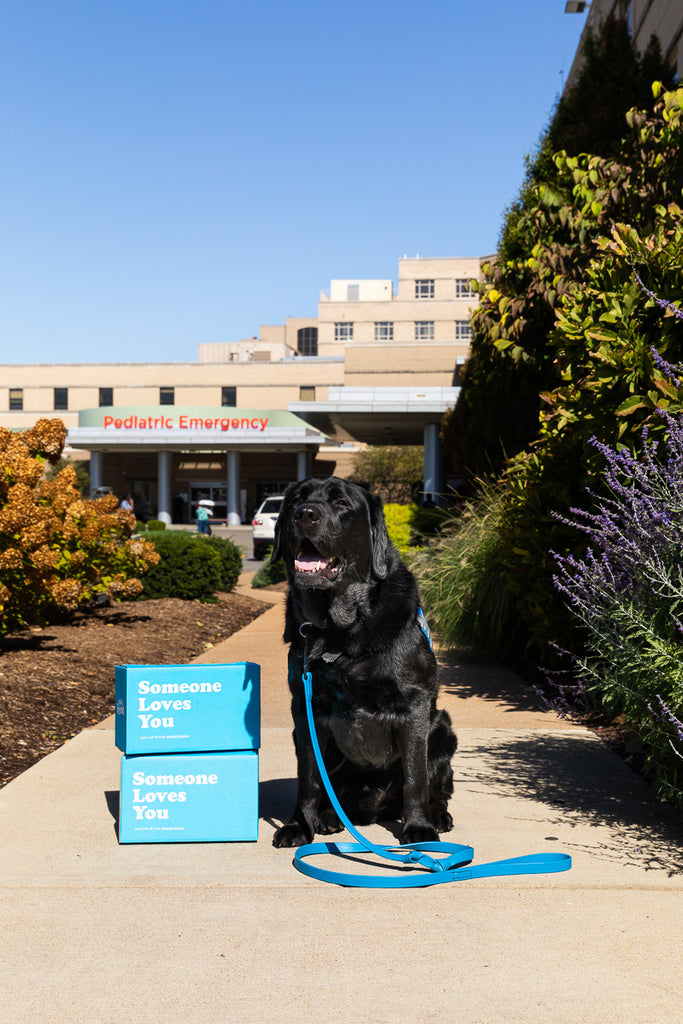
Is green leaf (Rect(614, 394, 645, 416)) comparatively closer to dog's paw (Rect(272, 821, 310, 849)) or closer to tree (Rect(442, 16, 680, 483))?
tree (Rect(442, 16, 680, 483))

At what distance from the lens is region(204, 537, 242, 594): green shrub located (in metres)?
13.4

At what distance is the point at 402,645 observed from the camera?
3703 mm

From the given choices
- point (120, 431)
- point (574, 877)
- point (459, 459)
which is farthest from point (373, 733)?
point (120, 431)

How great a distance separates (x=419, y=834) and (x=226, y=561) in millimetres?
10266

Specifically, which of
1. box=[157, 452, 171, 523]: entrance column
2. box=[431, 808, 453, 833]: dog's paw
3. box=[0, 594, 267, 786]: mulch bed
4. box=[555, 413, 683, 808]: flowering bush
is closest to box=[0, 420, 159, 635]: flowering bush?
box=[0, 594, 267, 786]: mulch bed

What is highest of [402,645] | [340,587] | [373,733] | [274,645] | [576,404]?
[576,404]

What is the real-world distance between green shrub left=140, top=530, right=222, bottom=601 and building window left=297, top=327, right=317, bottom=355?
86.1 meters

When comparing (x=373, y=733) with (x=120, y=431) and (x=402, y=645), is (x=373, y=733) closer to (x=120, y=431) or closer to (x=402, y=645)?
(x=402, y=645)

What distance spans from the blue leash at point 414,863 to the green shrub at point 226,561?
31.4 ft

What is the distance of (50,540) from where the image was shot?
779cm

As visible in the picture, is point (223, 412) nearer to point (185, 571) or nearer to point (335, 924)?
point (185, 571)

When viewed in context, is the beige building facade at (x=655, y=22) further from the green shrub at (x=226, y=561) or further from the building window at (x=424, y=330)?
the building window at (x=424, y=330)

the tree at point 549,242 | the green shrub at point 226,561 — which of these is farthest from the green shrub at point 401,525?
the green shrub at point 226,561

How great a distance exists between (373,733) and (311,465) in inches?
2072
